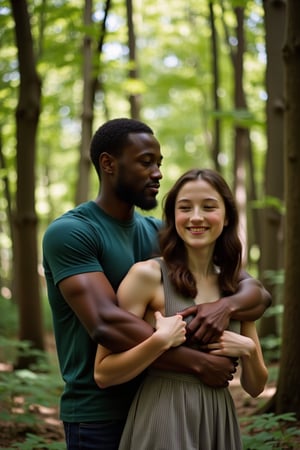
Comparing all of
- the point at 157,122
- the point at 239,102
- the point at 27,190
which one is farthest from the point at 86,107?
the point at 157,122

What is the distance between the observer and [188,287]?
8.68 ft

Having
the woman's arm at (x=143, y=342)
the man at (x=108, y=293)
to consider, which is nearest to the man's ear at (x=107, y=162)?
the man at (x=108, y=293)

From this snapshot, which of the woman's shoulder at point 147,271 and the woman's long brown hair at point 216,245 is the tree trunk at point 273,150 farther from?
the woman's shoulder at point 147,271

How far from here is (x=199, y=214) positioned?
270 centimetres

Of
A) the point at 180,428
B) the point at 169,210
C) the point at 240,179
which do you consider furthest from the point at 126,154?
the point at 240,179

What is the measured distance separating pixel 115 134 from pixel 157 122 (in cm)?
1768

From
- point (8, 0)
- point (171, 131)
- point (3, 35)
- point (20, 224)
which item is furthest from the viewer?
point (171, 131)

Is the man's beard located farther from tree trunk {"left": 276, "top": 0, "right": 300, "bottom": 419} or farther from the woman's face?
tree trunk {"left": 276, "top": 0, "right": 300, "bottom": 419}

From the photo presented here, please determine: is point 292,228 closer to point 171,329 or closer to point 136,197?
A: point 136,197

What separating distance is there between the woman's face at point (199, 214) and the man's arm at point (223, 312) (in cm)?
28

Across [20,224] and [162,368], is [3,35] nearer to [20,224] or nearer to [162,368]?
[20,224]

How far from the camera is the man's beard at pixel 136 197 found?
294cm

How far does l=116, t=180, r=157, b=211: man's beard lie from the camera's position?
9.64 ft

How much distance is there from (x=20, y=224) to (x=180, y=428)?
5.50 meters
